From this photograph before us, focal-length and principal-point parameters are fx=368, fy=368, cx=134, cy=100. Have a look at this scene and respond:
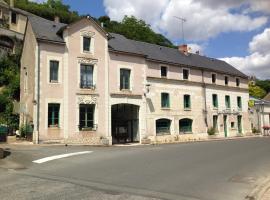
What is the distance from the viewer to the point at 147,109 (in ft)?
104

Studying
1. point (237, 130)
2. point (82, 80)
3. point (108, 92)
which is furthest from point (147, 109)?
point (237, 130)

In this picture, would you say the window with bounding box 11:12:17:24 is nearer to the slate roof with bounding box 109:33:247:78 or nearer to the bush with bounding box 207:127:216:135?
the slate roof with bounding box 109:33:247:78

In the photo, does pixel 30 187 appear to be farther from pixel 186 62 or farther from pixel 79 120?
pixel 186 62

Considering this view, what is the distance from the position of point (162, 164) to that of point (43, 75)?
14149 millimetres

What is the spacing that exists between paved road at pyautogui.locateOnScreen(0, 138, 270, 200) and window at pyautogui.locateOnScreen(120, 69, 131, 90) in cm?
1363

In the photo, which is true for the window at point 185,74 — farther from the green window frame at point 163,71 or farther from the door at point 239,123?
the door at point 239,123

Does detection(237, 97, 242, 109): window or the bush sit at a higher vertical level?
detection(237, 97, 242, 109): window

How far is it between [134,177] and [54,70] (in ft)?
54.2

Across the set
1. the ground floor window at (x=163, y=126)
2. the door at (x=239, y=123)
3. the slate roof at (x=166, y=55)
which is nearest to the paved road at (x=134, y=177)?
the ground floor window at (x=163, y=126)

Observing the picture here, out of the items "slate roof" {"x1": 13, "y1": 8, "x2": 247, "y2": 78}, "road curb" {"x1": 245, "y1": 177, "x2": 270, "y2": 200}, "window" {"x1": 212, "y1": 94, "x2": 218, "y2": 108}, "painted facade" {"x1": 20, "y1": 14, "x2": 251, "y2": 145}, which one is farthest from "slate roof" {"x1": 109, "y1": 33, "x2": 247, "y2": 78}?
"road curb" {"x1": 245, "y1": 177, "x2": 270, "y2": 200}

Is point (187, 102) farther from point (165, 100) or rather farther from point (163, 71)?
point (163, 71)

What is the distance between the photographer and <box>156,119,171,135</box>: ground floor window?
3281cm

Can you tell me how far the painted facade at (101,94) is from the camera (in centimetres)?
2602

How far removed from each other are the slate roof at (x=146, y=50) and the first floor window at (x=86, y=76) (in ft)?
8.48
